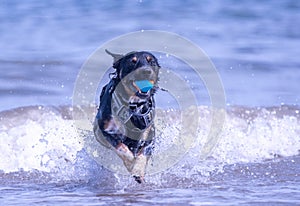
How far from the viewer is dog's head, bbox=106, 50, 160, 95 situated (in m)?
5.73

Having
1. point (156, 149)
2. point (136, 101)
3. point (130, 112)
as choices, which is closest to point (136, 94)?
point (136, 101)

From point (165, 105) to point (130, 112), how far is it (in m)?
3.28

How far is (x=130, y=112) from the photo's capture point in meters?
5.93

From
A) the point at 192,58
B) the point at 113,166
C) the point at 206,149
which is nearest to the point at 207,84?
the point at 192,58

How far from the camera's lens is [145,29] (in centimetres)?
1396

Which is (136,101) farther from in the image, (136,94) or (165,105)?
(165,105)

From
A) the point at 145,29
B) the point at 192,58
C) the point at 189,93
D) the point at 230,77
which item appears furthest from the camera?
the point at 145,29

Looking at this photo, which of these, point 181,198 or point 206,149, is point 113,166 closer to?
point 181,198

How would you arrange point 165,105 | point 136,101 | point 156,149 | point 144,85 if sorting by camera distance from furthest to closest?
point 165,105, point 156,149, point 136,101, point 144,85

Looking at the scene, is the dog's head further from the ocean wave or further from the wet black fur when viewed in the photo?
the ocean wave

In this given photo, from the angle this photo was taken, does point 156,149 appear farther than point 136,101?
Yes

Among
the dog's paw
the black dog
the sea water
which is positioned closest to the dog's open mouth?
the black dog

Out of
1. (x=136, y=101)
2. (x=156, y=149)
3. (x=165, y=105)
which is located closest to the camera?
(x=136, y=101)

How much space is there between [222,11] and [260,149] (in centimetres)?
Answer: 746
